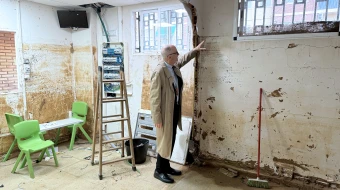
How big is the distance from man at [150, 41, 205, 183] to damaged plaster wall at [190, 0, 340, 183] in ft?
1.89

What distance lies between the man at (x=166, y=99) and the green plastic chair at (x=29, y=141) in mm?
1679

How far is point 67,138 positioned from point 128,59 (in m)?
2.07

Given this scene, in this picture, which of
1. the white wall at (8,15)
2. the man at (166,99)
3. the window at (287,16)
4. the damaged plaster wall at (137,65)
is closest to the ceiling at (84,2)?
the damaged plaster wall at (137,65)

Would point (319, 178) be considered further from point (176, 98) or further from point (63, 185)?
point (63, 185)

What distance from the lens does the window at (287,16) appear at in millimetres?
2508

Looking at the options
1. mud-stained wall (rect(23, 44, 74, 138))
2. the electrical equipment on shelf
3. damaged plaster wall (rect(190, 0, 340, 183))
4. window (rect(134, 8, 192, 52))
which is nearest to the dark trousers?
damaged plaster wall (rect(190, 0, 340, 183))

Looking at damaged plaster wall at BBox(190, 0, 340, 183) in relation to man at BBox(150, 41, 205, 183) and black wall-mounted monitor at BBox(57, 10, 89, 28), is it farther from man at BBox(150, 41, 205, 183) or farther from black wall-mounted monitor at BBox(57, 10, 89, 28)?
black wall-mounted monitor at BBox(57, 10, 89, 28)

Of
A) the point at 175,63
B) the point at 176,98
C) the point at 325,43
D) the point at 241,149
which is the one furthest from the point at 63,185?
the point at 325,43

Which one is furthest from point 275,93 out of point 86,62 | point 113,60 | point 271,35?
point 86,62

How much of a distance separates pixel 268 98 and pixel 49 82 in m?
3.72

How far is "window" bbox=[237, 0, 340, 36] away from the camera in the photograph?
251 cm

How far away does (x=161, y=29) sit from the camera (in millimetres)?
3732

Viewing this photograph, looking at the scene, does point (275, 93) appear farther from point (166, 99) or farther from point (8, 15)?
point (8, 15)

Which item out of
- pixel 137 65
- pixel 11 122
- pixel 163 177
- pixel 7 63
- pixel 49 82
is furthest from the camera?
pixel 49 82
